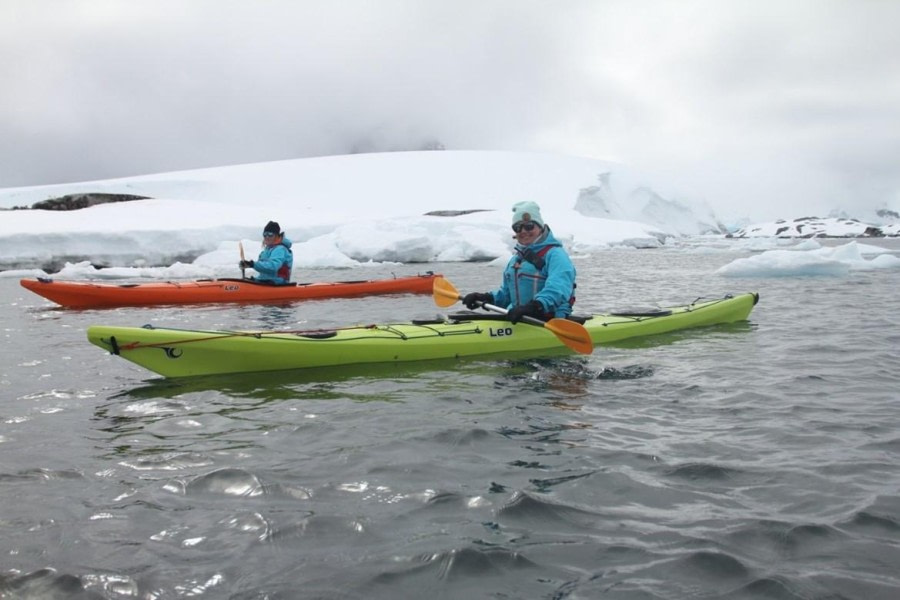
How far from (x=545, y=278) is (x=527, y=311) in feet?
1.27

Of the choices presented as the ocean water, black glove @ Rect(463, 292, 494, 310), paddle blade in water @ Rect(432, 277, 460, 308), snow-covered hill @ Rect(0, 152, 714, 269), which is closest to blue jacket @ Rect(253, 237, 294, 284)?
paddle blade in water @ Rect(432, 277, 460, 308)

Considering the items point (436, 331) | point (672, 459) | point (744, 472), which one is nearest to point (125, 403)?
point (436, 331)

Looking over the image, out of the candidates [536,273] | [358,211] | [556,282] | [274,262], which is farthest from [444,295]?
[358,211]

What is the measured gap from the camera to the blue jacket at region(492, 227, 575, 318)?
5.62 meters

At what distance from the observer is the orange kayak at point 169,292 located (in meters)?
9.86

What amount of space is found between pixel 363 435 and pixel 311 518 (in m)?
1.08

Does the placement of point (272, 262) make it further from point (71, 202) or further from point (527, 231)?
point (71, 202)

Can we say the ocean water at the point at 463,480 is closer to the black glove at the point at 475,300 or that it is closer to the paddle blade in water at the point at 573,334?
the paddle blade in water at the point at 573,334

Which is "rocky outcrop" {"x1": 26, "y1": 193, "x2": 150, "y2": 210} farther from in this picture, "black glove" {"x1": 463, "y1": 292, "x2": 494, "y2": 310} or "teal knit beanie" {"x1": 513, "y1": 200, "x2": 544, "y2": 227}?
"teal knit beanie" {"x1": 513, "y1": 200, "x2": 544, "y2": 227}

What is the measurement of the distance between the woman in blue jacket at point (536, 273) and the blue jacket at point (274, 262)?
5.03m

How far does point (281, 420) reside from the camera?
403 centimetres

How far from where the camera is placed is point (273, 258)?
33.8 ft

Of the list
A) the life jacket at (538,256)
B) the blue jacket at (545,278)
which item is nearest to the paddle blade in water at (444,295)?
the blue jacket at (545,278)

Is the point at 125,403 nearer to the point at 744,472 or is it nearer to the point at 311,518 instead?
the point at 311,518
